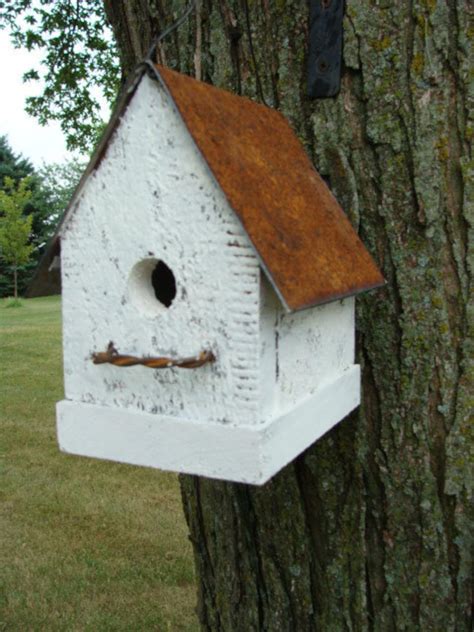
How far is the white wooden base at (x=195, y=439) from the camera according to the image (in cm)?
117

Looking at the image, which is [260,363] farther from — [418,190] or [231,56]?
[231,56]

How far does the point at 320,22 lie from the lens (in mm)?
1679

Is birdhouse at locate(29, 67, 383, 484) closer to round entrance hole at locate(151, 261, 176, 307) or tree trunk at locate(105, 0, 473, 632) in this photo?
round entrance hole at locate(151, 261, 176, 307)

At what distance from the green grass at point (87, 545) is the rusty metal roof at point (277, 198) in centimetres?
280

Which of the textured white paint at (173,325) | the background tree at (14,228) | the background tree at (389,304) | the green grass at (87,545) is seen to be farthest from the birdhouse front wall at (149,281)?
the background tree at (14,228)

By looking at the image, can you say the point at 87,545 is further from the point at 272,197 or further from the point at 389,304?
the point at 272,197

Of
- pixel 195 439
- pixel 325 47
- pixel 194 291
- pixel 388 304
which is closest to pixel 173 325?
pixel 194 291

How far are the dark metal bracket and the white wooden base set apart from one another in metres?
0.74

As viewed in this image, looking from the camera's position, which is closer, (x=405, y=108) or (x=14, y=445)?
(x=405, y=108)

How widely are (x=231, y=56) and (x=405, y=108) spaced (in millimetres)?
472

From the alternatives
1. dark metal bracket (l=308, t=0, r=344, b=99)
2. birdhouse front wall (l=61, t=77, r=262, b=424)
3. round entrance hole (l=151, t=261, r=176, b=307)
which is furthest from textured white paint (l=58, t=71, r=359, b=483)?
dark metal bracket (l=308, t=0, r=344, b=99)

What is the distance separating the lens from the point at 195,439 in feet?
4.00

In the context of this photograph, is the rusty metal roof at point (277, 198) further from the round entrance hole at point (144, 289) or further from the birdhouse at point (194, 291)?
the round entrance hole at point (144, 289)

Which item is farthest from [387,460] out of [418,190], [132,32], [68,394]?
[132,32]
